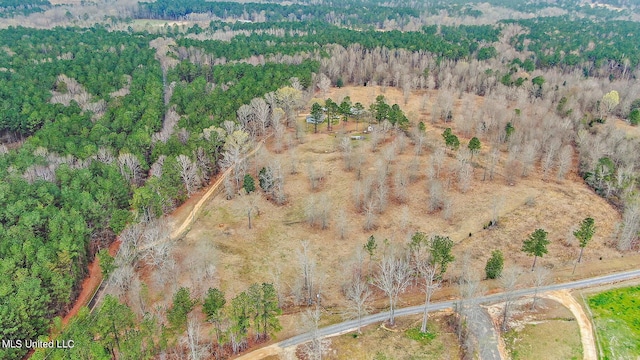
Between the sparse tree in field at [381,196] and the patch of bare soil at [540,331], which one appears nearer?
the patch of bare soil at [540,331]

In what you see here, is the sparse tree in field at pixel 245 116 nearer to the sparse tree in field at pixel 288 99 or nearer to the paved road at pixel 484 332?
the sparse tree in field at pixel 288 99

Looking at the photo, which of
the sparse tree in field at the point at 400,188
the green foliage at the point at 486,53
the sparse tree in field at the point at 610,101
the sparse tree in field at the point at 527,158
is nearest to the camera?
the sparse tree in field at the point at 400,188

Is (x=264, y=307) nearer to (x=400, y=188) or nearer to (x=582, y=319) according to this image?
(x=582, y=319)

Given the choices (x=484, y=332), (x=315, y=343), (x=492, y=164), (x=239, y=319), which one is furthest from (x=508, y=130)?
(x=239, y=319)

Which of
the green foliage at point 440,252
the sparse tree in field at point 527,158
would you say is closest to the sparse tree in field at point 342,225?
the green foliage at point 440,252

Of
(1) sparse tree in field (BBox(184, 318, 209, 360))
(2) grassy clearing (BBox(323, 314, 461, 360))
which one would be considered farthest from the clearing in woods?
(1) sparse tree in field (BBox(184, 318, 209, 360))

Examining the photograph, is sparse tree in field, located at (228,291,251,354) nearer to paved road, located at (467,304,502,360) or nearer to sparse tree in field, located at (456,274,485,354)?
sparse tree in field, located at (456,274,485,354)

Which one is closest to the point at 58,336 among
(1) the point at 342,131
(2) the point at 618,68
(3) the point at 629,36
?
(1) the point at 342,131
